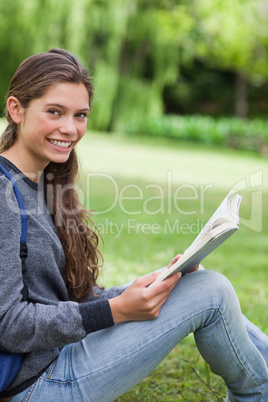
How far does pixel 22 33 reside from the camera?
55.9 feet

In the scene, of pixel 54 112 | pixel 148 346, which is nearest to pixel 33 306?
pixel 148 346

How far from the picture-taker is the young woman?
1538 millimetres

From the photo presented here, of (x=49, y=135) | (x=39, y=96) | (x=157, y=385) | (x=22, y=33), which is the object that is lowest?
(x=157, y=385)

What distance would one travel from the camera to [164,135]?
2075 cm

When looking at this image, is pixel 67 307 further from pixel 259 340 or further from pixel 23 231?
pixel 259 340

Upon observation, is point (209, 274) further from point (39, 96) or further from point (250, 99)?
point (250, 99)

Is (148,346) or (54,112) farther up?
(54,112)

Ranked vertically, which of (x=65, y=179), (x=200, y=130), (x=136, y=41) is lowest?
(x=65, y=179)

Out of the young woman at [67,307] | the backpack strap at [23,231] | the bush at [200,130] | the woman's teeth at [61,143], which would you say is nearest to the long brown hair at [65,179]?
the young woman at [67,307]

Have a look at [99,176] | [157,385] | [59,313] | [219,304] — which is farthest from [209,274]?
[99,176]

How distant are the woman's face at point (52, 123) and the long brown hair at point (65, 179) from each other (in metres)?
0.03

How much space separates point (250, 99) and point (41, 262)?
32670 mm

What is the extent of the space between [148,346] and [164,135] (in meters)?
19.4

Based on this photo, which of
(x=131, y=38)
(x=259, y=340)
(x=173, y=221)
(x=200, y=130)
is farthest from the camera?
(x=200, y=130)
